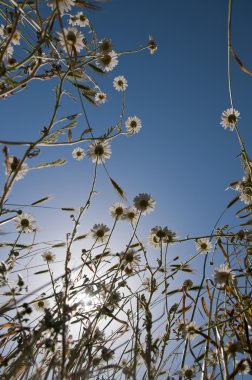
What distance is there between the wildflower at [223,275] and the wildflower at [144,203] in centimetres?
98

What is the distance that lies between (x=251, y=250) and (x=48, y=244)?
95cm

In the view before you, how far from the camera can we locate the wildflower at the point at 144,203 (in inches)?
94.2

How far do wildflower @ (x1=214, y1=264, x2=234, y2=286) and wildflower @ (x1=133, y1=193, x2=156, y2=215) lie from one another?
985 mm

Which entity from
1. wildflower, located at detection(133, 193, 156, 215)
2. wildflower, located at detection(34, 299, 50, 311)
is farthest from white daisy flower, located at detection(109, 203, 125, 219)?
wildflower, located at detection(34, 299, 50, 311)

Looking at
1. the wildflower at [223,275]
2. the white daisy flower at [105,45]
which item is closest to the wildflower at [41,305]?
the wildflower at [223,275]

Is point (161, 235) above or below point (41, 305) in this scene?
above

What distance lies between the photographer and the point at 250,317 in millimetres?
1245

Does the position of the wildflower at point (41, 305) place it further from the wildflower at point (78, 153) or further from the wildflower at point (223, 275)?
the wildflower at point (78, 153)

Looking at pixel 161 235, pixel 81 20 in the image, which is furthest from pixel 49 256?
pixel 81 20

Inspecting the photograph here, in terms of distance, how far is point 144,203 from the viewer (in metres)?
2.39

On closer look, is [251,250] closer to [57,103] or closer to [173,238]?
[173,238]

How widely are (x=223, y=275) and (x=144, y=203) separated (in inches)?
40.9

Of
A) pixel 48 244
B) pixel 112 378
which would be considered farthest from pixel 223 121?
pixel 112 378

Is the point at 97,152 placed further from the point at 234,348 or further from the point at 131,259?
the point at 234,348
